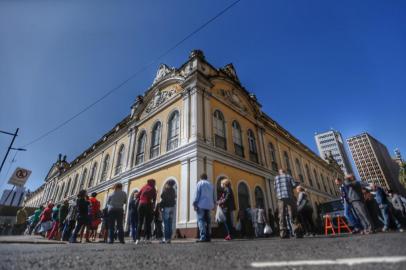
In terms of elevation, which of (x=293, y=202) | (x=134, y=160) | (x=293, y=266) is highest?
(x=134, y=160)

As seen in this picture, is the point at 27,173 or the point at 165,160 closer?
the point at 165,160

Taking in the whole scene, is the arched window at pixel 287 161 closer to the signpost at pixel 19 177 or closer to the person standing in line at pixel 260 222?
the person standing in line at pixel 260 222

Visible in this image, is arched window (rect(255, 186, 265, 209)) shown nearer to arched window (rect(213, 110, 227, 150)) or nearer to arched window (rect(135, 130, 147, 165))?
arched window (rect(213, 110, 227, 150))

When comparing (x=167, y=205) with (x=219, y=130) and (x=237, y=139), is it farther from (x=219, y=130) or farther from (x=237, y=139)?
(x=237, y=139)

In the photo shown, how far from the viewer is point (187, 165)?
923cm

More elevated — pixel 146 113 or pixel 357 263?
pixel 146 113

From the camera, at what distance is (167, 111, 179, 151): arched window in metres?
11.2

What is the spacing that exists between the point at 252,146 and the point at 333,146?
113 m

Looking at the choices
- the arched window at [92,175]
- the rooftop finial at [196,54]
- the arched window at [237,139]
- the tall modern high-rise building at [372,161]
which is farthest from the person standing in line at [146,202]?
the tall modern high-rise building at [372,161]

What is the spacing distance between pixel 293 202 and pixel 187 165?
5039 mm

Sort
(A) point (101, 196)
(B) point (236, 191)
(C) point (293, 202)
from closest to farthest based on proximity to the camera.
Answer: (C) point (293, 202) < (B) point (236, 191) < (A) point (101, 196)

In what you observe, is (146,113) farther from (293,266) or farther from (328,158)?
(328,158)

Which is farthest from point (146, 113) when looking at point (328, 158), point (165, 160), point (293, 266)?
point (328, 158)

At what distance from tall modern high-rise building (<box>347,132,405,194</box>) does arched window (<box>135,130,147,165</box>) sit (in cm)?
12404
